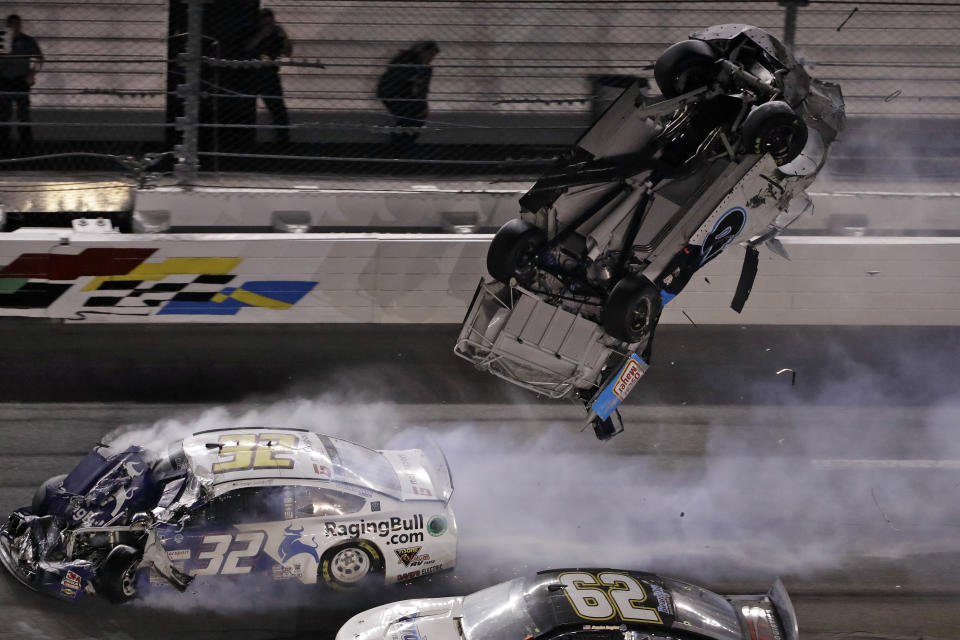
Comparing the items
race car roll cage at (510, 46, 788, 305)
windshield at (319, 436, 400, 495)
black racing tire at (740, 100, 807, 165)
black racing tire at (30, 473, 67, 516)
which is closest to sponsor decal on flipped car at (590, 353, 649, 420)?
race car roll cage at (510, 46, 788, 305)

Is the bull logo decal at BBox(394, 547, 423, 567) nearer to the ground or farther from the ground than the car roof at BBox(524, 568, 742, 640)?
nearer to the ground

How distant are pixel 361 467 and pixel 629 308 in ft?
6.95

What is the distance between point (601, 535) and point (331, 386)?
304 centimetres

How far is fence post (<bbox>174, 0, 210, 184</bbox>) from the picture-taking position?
1024 cm

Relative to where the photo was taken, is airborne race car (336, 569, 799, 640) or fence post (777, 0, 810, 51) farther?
fence post (777, 0, 810, 51)

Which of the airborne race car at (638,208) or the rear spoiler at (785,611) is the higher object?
the airborne race car at (638,208)

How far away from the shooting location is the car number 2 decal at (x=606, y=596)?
5.78 meters

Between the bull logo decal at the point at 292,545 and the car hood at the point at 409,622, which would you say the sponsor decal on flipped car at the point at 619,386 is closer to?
the car hood at the point at 409,622

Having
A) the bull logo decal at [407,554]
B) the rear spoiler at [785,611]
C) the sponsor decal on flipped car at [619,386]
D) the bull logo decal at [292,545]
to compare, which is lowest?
the bull logo decal at [407,554]

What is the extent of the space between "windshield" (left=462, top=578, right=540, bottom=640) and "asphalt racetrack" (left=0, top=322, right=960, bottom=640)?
111 cm

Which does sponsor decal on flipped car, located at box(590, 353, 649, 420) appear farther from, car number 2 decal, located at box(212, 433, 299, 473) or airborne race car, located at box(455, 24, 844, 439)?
car number 2 decal, located at box(212, 433, 299, 473)

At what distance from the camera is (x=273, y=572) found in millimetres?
6895

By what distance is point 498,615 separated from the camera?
236 inches

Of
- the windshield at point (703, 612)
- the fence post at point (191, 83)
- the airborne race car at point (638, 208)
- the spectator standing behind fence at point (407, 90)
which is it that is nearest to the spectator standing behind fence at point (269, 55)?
the fence post at point (191, 83)
